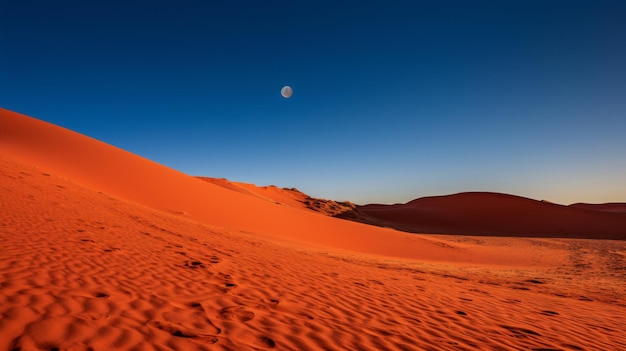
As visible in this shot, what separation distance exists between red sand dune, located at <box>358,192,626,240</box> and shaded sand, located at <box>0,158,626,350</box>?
96.1 ft

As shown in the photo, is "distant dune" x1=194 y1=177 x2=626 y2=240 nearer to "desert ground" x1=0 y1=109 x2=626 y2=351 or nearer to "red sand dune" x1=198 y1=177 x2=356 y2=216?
"red sand dune" x1=198 y1=177 x2=356 y2=216

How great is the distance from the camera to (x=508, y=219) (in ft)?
141

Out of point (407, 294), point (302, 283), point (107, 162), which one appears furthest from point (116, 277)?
point (107, 162)

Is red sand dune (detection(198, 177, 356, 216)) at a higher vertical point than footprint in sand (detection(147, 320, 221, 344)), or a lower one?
higher

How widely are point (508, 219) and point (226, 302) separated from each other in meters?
47.6

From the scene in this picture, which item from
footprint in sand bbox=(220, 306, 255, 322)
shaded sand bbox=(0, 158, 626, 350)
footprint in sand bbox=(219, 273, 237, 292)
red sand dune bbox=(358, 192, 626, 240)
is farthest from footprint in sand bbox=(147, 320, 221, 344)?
red sand dune bbox=(358, 192, 626, 240)

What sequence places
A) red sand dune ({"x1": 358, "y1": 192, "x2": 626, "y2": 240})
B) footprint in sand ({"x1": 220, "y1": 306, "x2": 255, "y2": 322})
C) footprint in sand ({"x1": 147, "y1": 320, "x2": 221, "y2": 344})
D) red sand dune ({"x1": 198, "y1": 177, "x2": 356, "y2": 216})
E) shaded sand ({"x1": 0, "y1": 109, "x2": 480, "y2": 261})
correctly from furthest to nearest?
red sand dune ({"x1": 198, "y1": 177, "x2": 356, "y2": 216}), red sand dune ({"x1": 358, "y1": 192, "x2": 626, "y2": 240}), shaded sand ({"x1": 0, "y1": 109, "x2": 480, "y2": 261}), footprint in sand ({"x1": 220, "y1": 306, "x2": 255, "y2": 322}), footprint in sand ({"x1": 147, "y1": 320, "x2": 221, "y2": 344})

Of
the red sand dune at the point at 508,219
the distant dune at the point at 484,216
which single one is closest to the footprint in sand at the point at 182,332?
the distant dune at the point at 484,216

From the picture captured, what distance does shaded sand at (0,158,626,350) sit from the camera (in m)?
3.19

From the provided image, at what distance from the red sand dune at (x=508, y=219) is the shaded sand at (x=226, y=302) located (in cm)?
2928

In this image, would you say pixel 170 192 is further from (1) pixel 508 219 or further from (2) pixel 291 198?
(1) pixel 508 219

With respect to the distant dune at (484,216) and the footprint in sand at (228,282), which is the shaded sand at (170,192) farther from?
the distant dune at (484,216)

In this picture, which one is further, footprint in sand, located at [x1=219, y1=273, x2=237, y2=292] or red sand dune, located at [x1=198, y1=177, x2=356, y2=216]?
red sand dune, located at [x1=198, y1=177, x2=356, y2=216]

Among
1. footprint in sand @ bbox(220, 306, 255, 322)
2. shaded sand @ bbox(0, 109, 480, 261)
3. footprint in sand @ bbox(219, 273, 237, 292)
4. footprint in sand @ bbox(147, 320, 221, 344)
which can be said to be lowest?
footprint in sand @ bbox(147, 320, 221, 344)
